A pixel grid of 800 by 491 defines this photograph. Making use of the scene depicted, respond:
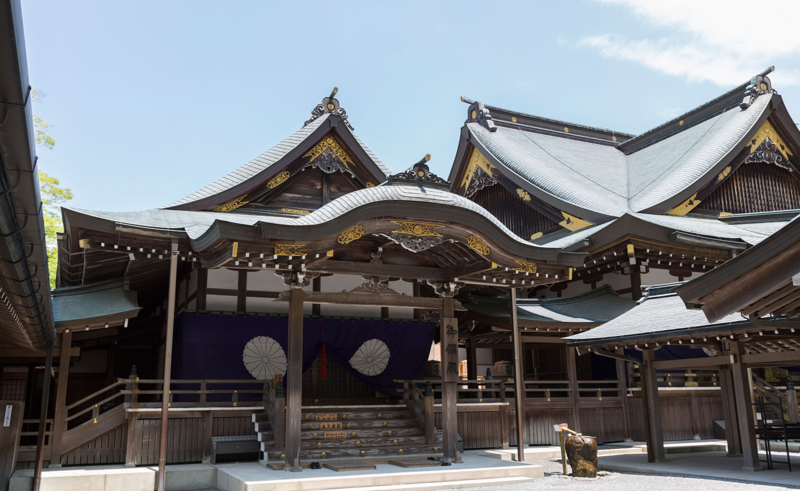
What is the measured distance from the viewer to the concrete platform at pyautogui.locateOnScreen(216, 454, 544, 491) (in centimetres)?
866

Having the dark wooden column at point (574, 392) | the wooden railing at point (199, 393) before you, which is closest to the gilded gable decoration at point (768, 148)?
the dark wooden column at point (574, 392)

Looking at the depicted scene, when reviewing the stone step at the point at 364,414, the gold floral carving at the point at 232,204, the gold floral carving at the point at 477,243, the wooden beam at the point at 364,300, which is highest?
the gold floral carving at the point at 232,204

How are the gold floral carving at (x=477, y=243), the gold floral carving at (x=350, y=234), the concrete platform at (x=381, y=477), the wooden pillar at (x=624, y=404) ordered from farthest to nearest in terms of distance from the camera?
1. the wooden pillar at (x=624, y=404)
2. the gold floral carving at (x=477, y=243)
3. the gold floral carving at (x=350, y=234)
4. the concrete platform at (x=381, y=477)

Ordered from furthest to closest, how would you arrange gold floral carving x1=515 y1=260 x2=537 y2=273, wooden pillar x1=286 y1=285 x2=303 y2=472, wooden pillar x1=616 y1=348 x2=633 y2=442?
1. wooden pillar x1=616 y1=348 x2=633 y2=442
2. gold floral carving x1=515 y1=260 x2=537 y2=273
3. wooden pillar x1=286 y1=285 x2=303 y2=472

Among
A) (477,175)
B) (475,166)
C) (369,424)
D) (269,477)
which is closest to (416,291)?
(369,424)

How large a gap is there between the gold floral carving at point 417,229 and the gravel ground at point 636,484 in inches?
154

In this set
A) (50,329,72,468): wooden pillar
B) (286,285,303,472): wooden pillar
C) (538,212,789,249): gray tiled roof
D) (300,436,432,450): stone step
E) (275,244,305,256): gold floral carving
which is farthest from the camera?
(538,212,789,249): gray tiled roof

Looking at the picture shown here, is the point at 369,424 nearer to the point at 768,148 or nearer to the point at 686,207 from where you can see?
the point at 686,207

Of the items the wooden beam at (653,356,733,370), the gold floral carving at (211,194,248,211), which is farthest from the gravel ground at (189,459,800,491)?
the gold floral carving at (211,194,248,211)

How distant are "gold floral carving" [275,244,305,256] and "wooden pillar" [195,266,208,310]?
150 inches

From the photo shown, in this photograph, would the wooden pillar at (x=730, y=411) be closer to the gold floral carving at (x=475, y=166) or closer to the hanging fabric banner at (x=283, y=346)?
the hanging fabric banner at (x=283, y=346)

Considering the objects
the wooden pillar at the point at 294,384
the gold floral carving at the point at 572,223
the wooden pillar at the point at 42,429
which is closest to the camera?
the wooden pillar at the point at 42,429

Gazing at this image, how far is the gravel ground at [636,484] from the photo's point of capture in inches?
344

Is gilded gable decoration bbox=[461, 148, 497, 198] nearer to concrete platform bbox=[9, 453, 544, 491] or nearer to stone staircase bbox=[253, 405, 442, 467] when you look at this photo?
stone staircase bbox=[253, 405, 442, 467]
